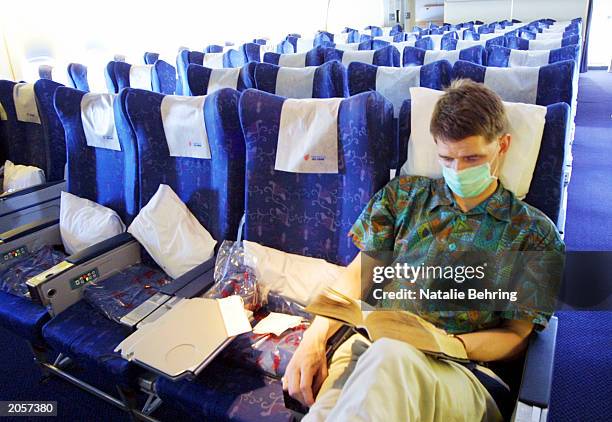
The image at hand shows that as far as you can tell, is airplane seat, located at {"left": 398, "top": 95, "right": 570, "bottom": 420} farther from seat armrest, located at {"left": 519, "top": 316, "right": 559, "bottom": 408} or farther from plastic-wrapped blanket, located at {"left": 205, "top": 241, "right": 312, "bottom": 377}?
plastic-wrapped blanket, located at {"left": 205, "top": 241, "right": 312, "bottom": 377}

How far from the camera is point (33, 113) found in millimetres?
2861

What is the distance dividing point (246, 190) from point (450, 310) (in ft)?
2.90

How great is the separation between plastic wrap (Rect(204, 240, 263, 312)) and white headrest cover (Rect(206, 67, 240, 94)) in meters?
1.62

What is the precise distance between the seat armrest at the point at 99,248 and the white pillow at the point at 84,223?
0.47ft

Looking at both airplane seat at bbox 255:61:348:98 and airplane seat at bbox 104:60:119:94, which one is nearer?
airplane seat at bbox 255:61:348:98

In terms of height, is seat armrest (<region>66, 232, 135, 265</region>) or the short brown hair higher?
the short brown hair

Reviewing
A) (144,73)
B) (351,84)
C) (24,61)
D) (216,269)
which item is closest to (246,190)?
(216,269)

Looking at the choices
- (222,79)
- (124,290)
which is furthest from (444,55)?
(124,290)

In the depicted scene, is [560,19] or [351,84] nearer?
[351,84]

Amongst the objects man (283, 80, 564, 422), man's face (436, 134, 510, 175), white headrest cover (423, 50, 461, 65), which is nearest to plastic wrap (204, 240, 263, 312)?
man (283, 80, 564, 422)

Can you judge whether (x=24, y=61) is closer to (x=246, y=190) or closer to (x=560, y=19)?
(x=246, y=190)

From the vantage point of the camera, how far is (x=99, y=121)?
2.27m

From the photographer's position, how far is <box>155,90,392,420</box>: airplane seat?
4.27 feet
